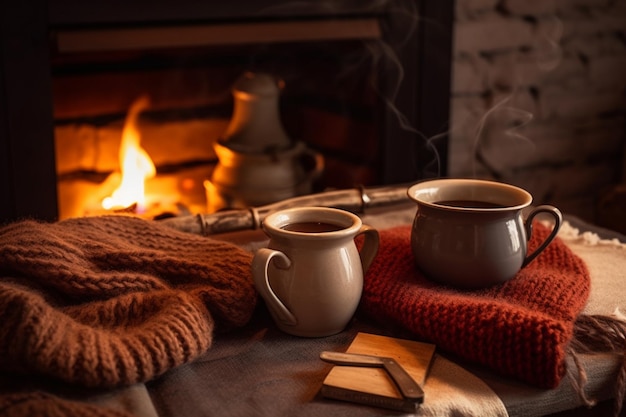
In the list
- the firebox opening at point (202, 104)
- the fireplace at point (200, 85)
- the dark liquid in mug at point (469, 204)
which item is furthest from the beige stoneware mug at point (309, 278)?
the firebox opening at point (202, 104)

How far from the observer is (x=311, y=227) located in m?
0.91

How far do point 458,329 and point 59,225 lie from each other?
47 centimetres

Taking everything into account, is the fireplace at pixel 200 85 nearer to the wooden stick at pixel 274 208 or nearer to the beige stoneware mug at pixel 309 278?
the wooden stick at pixel 274 208

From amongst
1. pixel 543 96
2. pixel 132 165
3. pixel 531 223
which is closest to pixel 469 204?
pixel 531 223

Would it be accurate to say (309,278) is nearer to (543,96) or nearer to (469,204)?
(469,204)

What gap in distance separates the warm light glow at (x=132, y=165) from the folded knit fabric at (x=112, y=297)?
722 millimetres

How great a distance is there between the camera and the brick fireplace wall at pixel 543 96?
201 cm

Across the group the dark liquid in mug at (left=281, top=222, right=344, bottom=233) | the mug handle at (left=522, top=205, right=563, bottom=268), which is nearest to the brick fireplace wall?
the mug handle at (left=522, top=205, right=563, bottom=268)

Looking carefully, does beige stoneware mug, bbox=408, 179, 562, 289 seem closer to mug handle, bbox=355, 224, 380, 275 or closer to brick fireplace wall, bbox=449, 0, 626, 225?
mug handle, bbox=355, 224, 380, 275

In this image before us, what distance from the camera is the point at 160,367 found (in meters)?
0.76

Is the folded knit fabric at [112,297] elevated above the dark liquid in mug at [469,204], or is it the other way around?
the dark liquid in mug at [469,204]

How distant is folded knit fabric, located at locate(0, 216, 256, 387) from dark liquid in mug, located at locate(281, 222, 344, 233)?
7 cm

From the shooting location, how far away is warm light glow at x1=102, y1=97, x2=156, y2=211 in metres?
1.70

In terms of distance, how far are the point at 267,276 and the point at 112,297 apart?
165 mm
